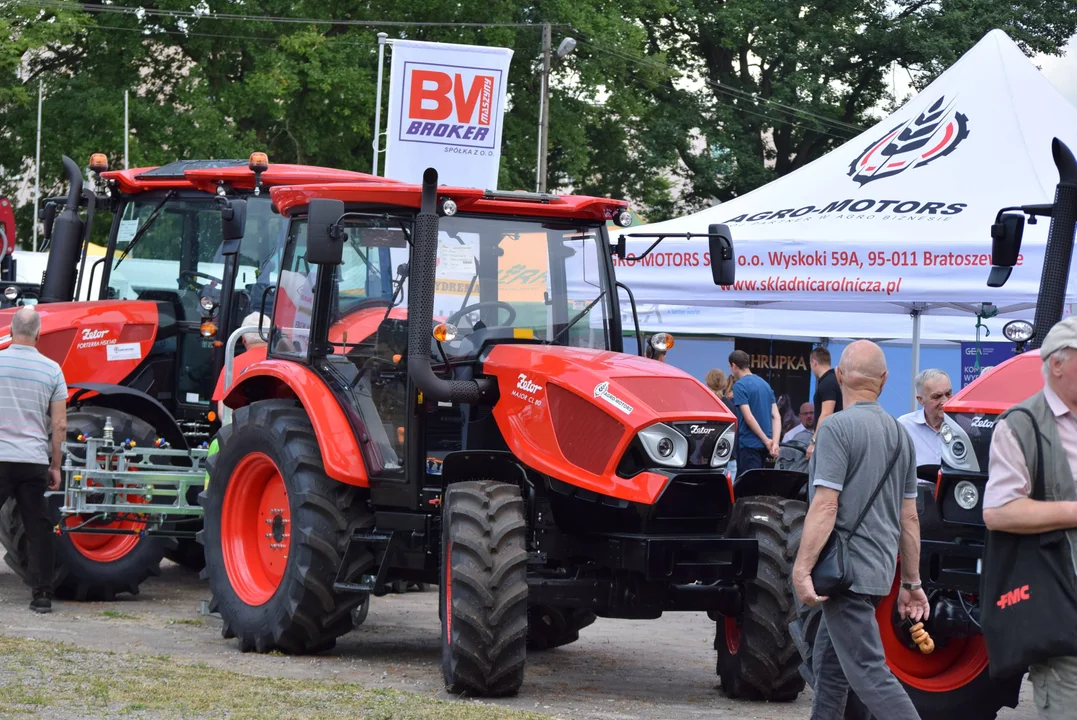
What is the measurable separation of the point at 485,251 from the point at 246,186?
3.22 m

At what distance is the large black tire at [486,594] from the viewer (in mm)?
6785

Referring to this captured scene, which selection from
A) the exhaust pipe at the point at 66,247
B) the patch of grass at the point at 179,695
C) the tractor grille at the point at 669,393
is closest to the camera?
the patch of grass at the point at 179,695

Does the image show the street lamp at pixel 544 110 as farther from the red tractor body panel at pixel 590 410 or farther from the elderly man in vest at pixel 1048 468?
the elderly man in vest at pixel 1048 468

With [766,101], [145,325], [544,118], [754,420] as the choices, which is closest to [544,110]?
[544,118]

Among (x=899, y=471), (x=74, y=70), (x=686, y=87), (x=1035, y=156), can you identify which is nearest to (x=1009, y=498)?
(x=899, y=471)

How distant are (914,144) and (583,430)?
19.5ft

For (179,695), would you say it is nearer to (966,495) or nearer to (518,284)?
(518,284)

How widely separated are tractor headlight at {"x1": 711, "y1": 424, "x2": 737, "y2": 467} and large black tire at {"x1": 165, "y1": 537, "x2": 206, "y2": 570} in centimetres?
538

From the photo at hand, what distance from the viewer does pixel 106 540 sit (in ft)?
33.6

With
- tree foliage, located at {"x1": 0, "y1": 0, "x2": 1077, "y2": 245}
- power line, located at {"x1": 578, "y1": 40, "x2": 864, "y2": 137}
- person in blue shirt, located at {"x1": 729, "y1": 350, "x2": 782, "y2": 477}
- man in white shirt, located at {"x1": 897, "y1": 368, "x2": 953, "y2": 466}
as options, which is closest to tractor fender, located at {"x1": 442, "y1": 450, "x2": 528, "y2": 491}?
man in white shirt, located at {"x1": 897, "y1": 368, "x2": 953, "y2": 466}

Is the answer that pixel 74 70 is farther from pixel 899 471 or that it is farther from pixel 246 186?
pixel 899 471

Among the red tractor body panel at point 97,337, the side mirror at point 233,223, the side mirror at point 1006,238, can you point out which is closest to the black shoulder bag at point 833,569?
the side mirror at point 1006,238

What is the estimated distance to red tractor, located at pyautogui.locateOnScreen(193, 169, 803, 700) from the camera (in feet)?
22.9

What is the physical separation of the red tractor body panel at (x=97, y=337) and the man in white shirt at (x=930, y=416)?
16.9 feet
